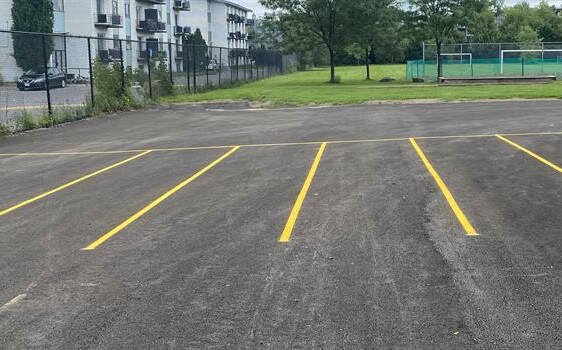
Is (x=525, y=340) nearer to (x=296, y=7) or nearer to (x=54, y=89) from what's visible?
(x=54, y=89)

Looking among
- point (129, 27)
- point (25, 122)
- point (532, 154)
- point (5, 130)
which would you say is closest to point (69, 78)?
point (25, 122)

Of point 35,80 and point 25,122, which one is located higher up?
point 35,80

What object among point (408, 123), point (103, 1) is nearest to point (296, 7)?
point (103, 1)

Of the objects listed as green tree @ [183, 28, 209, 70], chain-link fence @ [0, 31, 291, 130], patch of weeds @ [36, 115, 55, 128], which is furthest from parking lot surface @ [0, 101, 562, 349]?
green tree @ [183, 28, 209, 70]

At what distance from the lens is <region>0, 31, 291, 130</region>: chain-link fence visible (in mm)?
18141

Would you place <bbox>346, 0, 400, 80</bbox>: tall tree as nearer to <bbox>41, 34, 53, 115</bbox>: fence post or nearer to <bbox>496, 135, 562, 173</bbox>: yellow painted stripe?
<bbox>41, 34, 53, 115</bbox>: fence post

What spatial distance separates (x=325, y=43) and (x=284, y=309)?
4233 centimetres

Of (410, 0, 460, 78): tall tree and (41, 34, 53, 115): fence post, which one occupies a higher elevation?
(410, 0, 460, 78): tall tree

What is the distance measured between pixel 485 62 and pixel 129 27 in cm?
3925

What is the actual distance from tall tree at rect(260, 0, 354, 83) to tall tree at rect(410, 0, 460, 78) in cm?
490

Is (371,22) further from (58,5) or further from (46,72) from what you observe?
(46,72)

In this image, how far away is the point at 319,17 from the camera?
145 ft

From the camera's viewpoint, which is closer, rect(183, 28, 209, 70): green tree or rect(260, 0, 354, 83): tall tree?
rect(183, 28, 209, 70): green tree

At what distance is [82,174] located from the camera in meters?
10.9
